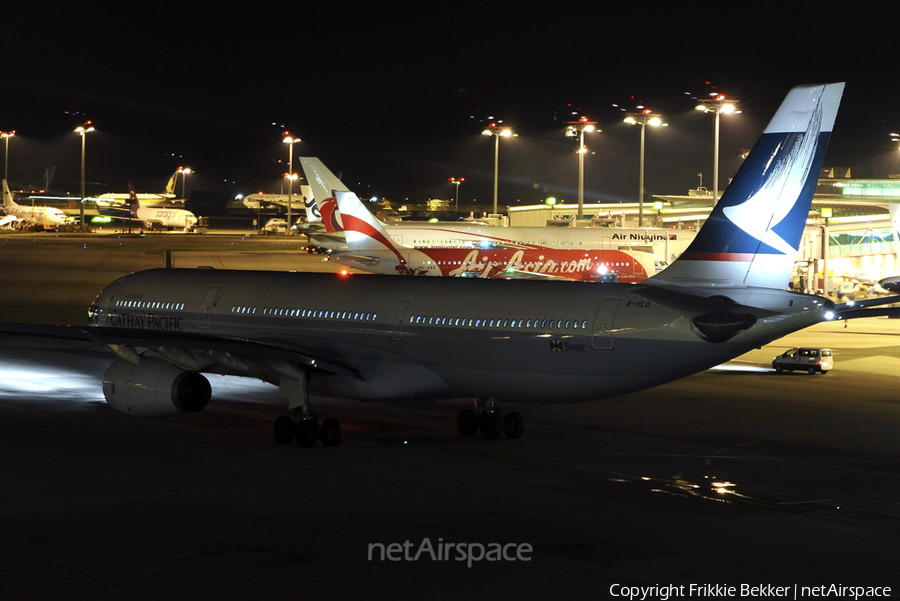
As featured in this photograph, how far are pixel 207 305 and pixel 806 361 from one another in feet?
67.5

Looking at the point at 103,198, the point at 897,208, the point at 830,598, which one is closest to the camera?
the point at 830,598

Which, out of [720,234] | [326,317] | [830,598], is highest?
[720,234]

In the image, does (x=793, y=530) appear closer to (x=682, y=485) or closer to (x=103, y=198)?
(x=682, y=485)

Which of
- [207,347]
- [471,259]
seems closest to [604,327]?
[207,347]

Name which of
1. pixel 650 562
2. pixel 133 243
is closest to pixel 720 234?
pixel 650 562

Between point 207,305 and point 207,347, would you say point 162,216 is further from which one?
point 207,347

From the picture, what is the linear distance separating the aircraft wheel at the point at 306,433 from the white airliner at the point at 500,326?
0.04m

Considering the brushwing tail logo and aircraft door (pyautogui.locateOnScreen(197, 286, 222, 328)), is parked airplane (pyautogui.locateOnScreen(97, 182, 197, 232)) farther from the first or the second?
the brushwing tail logo

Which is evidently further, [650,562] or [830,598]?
[650,562]

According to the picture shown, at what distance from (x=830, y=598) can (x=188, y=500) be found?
9.86 metres

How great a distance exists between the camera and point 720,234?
19.2 metres
